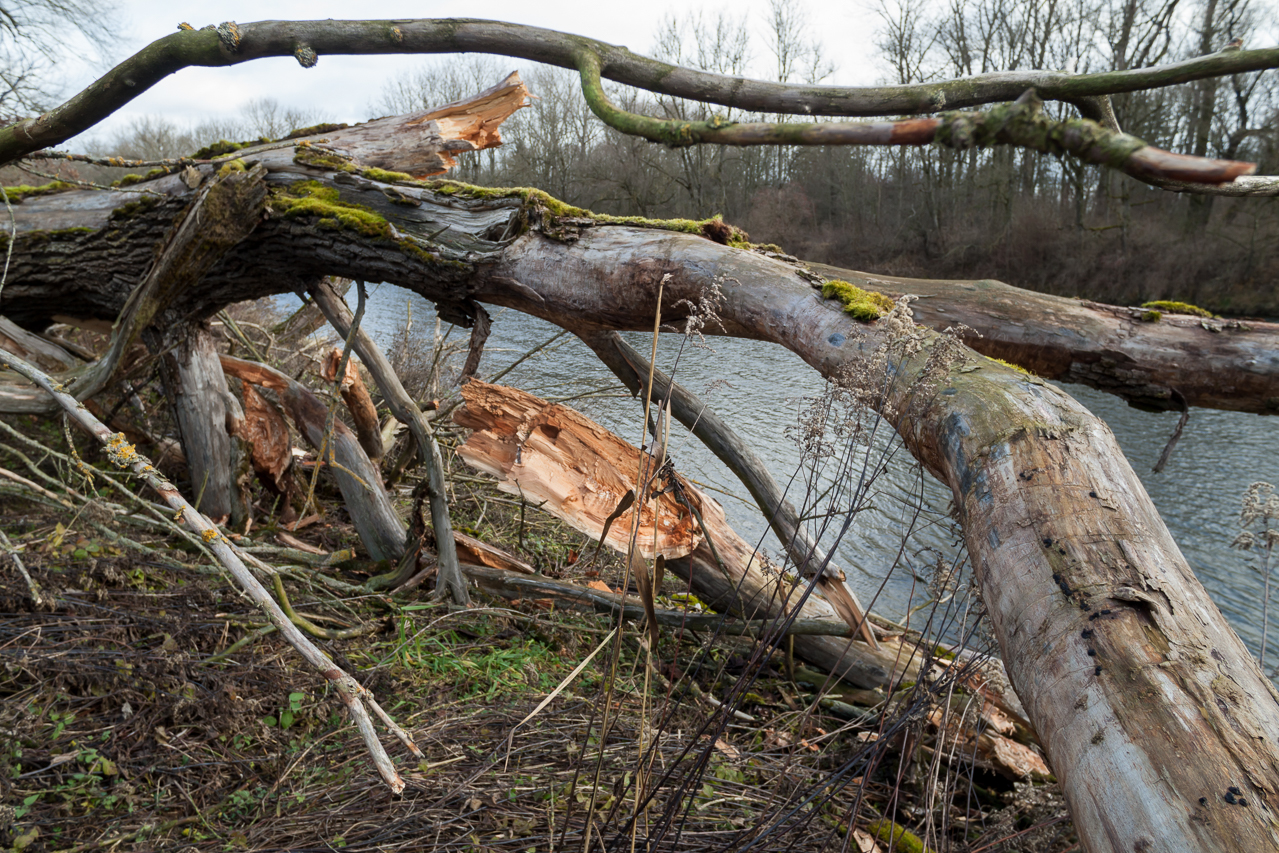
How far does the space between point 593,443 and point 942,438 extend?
2.14 m

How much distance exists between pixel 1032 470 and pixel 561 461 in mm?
2383

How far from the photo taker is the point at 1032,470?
1.27 meters

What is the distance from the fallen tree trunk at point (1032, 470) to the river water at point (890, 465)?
1.45 m

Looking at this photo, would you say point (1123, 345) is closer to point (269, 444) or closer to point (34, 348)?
point (269, 444)

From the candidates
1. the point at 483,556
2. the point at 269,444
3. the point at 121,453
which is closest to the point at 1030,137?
the point at 121,453

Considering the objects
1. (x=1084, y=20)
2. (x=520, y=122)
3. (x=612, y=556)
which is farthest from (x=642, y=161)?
(x=612, y=556)

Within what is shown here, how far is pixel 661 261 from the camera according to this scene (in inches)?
103

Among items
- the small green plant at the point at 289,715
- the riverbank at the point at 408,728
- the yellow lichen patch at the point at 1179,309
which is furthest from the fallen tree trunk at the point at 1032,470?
the small green plant at the point at 289,715

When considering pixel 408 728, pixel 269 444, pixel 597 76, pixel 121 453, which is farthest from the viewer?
pixel 269 444

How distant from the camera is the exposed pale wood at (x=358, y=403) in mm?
4270

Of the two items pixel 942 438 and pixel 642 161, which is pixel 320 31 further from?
pixel 642 161

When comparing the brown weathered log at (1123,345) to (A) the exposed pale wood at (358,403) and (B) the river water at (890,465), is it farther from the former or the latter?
(A) the exposed pale wood at (358,403)

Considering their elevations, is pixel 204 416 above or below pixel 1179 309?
below

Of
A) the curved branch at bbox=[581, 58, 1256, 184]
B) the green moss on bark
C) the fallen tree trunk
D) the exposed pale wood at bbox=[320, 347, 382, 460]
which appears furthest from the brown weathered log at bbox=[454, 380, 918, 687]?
the green moss on bark
